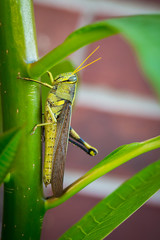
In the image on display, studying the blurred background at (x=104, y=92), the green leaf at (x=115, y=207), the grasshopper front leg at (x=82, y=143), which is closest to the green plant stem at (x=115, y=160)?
the green leaf at (x=115, y=207)

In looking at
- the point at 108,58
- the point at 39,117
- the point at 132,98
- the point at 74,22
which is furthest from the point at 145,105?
the point at 39,117

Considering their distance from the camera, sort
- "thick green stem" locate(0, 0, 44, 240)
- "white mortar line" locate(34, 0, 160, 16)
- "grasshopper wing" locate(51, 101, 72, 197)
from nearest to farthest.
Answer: "thick green stem" locate(0, 0, 44, 240), "grasshopper wing" locate(51, 101, 72, 197), "white mortar line" locate(34, 0, 160, 16)

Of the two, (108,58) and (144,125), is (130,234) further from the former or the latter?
(108,58)

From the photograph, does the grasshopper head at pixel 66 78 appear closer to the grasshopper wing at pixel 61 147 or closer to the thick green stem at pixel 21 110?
the grasshopper wing at pixel 61 147

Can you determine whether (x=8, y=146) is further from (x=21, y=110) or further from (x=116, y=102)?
(x=116, y=102)

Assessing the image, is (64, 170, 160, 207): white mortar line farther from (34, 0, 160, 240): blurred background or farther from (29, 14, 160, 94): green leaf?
(29, 14, 160, 94): green leaf

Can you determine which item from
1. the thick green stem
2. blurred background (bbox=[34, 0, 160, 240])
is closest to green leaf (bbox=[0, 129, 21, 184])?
the thick green stem


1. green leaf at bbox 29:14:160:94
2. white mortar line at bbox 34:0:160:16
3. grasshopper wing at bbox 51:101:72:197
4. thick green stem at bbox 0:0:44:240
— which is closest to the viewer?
green leaf at bbox 29:14:160:94
